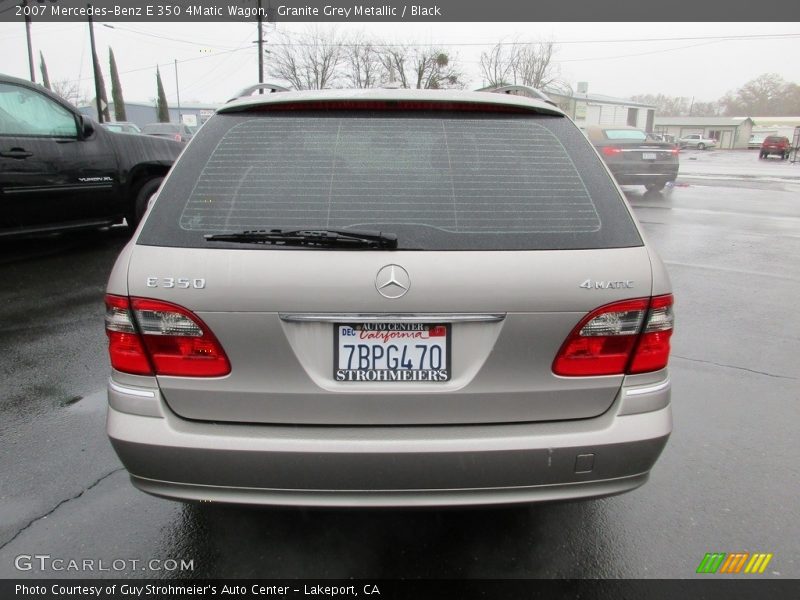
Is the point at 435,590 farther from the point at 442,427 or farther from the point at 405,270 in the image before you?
the point at 405,270

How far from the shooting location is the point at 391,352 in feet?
5.85

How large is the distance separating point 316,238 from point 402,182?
385 mm

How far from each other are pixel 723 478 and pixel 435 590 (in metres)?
1.61

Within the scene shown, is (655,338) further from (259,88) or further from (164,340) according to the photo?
(259,88)

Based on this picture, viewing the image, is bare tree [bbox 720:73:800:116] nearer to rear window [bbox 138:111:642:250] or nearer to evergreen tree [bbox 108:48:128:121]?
evergreen tree [bbox 108:48:128:121]

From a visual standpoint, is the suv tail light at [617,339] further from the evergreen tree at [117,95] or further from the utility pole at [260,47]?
the evergreen tree at [117,95]

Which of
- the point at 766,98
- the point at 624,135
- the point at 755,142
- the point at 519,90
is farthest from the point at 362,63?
the point at 766,98

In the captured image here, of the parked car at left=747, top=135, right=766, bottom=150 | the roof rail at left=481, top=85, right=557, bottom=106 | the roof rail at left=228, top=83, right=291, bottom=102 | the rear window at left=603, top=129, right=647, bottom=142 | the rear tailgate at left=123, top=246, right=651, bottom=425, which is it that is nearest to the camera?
the rear tailgate at left=123, top=246, right=651, bottom=425

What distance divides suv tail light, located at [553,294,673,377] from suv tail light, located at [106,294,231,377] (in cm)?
111

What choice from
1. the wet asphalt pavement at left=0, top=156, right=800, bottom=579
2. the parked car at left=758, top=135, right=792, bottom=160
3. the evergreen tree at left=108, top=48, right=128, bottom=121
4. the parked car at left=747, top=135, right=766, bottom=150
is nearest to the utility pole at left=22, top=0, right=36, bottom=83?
the evergreen tree at left=108, top=48, right=128, bottom=121

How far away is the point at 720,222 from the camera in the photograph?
10.9 m

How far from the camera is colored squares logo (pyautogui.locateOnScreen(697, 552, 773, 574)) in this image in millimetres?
2188

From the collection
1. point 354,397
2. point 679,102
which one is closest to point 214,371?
point 354,397

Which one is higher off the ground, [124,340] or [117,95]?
[117,95]
